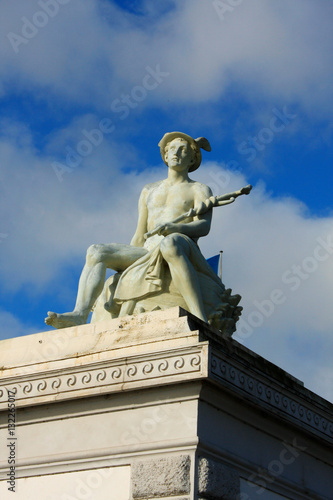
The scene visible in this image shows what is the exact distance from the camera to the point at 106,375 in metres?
7.23

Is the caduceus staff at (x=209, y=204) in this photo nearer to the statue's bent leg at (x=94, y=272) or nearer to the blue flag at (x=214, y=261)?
the statue's bent leg at (x=94, y=272)

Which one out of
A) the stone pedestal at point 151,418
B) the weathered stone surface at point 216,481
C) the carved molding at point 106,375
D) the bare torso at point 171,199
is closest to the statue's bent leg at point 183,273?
the stone pedestal at point 151,418

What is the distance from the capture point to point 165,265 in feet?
29.3

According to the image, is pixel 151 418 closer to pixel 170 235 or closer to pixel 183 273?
pixel 183 273

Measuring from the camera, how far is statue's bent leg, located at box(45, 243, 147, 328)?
28.8 feet

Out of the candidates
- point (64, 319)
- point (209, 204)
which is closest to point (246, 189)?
point (209, 204)

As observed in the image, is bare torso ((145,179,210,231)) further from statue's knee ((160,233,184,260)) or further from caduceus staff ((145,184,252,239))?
statue's knee ((160,233,184,260))

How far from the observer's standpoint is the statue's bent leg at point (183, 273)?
27.9ft

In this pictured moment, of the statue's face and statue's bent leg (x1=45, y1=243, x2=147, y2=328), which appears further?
the statue's face

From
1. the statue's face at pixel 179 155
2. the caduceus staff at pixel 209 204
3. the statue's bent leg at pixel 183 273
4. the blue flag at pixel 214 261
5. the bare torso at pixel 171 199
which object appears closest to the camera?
the statue's bent leg at pixel 183 273

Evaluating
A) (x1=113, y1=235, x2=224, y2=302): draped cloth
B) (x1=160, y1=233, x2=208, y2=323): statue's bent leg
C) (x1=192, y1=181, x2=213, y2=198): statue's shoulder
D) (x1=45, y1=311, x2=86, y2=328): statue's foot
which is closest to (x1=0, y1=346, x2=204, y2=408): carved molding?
(x1=45, y1=311, x2=86, y2=328): statue's foot

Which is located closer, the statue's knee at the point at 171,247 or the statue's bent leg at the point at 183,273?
the statue's bent leg at the point at 183,273

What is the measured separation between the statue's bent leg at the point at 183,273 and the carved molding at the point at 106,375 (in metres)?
1.48

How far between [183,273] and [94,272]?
50.3 inches
